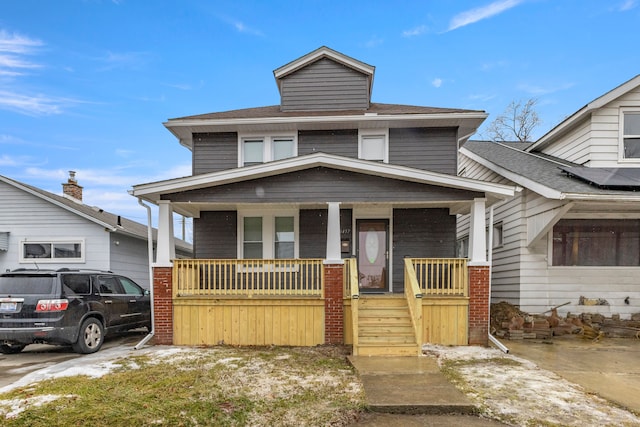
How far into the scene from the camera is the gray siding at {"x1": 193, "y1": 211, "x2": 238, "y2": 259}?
31.5ft

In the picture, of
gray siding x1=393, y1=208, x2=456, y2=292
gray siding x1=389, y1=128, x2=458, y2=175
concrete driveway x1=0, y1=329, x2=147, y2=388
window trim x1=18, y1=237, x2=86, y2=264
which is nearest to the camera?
concrete driveway x1=0, y1=329, x2=147, y2=388

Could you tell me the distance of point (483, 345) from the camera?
731 cm

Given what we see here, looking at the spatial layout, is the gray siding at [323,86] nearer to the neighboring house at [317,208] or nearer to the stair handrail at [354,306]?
the neighboring house at [317,208]

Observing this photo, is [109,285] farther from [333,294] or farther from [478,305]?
[478,305]

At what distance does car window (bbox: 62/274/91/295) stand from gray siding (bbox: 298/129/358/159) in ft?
18.6

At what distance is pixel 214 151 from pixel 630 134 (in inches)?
430

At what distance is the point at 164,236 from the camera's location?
7609 mm

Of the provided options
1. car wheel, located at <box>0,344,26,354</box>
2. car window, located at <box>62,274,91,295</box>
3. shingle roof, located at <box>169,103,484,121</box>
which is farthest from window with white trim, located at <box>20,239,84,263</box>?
shingle roof, located at <box>169,103,484,121</box>

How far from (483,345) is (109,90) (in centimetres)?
2401

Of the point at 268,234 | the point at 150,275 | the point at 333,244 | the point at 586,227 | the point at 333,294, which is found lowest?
the point at 333,294

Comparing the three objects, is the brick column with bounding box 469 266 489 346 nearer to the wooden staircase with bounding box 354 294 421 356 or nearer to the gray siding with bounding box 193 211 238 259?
the wooden staircase with bounding box 354 294 421 356

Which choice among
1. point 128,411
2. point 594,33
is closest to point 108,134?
point 128,411

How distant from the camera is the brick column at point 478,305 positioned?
7.37m

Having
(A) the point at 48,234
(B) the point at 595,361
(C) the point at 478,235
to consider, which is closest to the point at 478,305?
(C) the point at 478,235
